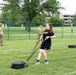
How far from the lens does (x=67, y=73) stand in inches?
334

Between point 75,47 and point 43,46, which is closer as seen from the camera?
point 43,46

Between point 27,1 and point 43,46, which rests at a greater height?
point 27,1

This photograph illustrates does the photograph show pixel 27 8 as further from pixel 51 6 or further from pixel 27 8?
pixel 51 6

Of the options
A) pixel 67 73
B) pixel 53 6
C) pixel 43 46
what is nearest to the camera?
pixel 67 73

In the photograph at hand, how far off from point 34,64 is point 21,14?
43.9m

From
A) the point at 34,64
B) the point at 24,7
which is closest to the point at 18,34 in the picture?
the point at 24,7

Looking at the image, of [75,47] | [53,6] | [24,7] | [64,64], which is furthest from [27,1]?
[64,64]

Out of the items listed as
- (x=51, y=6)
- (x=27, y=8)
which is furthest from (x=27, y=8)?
(x=51, y=6)

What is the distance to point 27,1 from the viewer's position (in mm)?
53219

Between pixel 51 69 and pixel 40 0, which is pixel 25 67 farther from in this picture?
pixel 40 0

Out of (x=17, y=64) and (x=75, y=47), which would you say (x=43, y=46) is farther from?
(x=75, y=47)

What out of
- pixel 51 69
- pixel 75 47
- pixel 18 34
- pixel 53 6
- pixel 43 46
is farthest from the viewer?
pixel 53 6

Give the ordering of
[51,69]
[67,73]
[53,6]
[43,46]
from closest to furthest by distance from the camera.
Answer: [67,73] < [51,69] < [43,46] < [53,6]

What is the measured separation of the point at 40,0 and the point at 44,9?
2.07 metres
